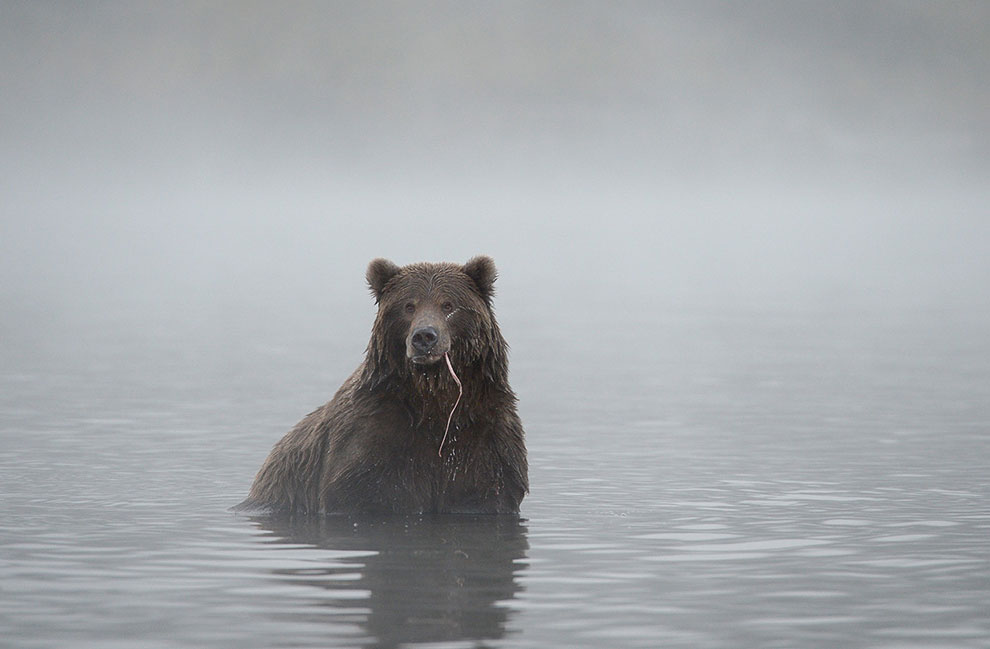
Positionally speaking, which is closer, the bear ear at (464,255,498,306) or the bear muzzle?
the bear muzzle

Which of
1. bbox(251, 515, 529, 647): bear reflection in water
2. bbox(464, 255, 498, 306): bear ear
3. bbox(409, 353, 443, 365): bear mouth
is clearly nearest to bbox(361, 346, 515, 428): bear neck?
bbox(409, 353, 443, 365): bear mouth

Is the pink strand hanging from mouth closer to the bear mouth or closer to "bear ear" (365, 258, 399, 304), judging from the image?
the bear mouth

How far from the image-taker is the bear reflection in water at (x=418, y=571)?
9516mm

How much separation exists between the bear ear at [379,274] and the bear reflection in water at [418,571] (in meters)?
1.56

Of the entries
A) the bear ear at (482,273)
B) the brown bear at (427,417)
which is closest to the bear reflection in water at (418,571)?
the brown bear at (427,417)

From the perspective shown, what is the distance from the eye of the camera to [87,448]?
1691 cm

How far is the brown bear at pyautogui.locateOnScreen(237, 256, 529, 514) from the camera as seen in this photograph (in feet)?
39.4

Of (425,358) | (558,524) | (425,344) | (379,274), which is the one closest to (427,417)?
(425,358)

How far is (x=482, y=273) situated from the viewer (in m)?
12.4

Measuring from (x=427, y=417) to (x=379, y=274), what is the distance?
104cm

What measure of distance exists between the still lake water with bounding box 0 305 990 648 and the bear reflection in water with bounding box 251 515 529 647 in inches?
1.0

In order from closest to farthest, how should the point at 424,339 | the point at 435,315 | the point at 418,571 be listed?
the point at 418,571, the point at 424,339, the point at 435,315

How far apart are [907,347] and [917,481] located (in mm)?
14864

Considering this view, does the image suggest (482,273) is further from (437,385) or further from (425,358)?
(425,358)
